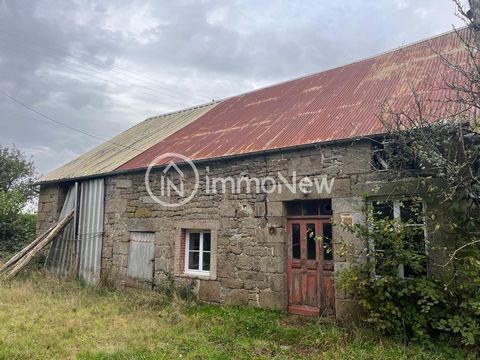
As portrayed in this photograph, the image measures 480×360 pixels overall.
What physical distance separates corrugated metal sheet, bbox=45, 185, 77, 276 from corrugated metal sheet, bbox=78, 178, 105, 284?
1.12 ft

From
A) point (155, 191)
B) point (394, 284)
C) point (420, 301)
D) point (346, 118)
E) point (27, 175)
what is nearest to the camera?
point (420, 301)

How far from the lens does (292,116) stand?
28.3ft

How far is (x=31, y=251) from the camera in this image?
10.6 metres

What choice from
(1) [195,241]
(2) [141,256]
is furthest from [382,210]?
(2) [141,256]

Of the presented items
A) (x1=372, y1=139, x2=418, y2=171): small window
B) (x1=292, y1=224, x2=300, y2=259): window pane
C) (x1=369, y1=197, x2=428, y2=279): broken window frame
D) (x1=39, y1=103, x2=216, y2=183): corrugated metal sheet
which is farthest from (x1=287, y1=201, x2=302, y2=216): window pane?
(x1=39, y1=103, x2=216, y2=183): corrugated metal sheet

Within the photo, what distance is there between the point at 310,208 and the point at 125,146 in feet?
24.7

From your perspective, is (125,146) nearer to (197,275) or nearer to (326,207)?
(197,275)

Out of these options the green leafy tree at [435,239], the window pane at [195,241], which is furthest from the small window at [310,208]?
the window pane at [195,241]

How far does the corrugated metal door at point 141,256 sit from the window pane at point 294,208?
→ 12.2 feet

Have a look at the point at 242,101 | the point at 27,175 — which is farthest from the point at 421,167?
the point at 27,175

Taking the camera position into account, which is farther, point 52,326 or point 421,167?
point 52,326

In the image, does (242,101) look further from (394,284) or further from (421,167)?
(394,284)

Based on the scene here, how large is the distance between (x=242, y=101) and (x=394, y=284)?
26.0ft

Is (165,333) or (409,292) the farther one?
(165,333)
